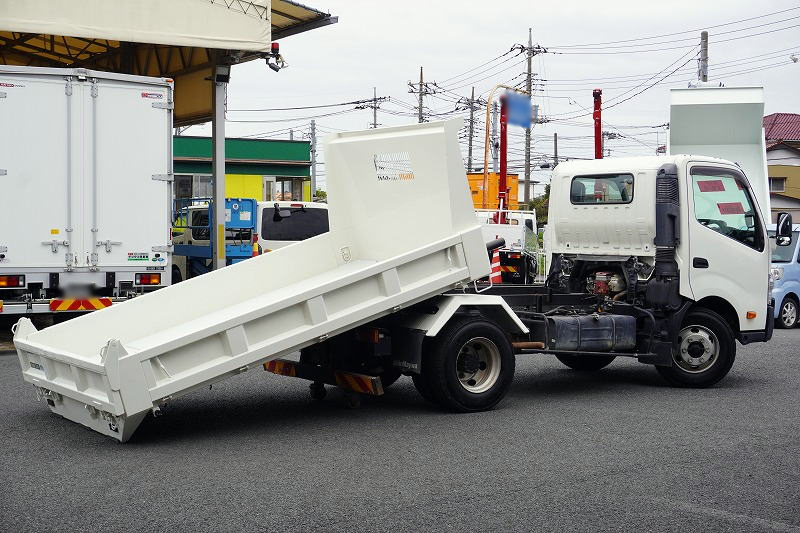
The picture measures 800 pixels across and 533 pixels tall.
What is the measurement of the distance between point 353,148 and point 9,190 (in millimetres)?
5763

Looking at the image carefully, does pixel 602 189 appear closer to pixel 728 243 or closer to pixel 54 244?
pixel 728 243

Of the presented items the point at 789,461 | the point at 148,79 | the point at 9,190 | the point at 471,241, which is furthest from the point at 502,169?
the point at 789,461

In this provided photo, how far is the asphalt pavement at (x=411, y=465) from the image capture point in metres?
5.65

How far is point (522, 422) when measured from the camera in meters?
8.45

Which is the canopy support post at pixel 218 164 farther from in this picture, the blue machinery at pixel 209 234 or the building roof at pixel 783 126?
the building roof at pixel 783 126

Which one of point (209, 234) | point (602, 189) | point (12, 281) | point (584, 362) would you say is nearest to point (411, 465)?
point (602, 189)

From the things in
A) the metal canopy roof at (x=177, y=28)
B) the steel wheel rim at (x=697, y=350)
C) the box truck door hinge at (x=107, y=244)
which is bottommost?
the steel wheel rim at (x=697, y=350)

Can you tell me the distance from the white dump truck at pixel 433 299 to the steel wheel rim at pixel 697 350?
0.02m

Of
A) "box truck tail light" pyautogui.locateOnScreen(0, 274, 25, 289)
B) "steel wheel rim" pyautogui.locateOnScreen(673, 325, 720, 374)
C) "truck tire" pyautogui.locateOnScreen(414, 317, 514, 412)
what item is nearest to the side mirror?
"steel wheel rim" pyautogui.locateOnScreen(673, 325, 720, 374)

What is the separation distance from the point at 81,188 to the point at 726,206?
335 inches

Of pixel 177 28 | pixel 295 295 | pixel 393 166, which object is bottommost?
pixel 295 295

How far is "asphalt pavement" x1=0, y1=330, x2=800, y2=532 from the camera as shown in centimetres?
565

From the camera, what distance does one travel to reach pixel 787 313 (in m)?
18.2

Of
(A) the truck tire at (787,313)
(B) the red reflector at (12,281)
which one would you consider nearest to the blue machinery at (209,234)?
(B) the red reflector at (12,281)
